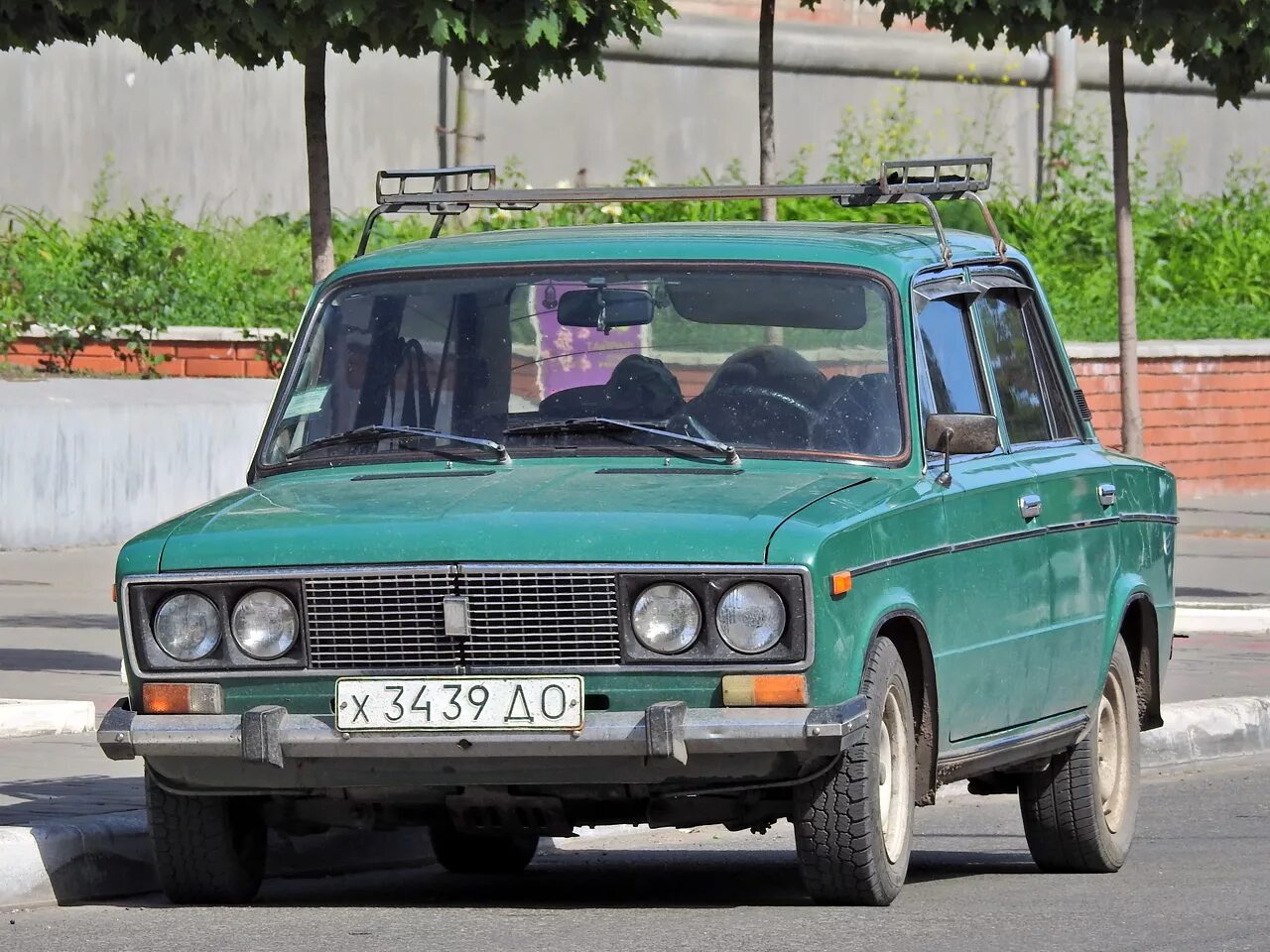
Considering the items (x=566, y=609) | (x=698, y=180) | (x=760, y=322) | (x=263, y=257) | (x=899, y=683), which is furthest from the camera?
(x=698, y=180)

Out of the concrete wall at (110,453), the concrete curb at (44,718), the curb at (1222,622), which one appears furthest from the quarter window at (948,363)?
the concrete wall at (110,453)

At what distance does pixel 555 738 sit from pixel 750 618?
511 mm

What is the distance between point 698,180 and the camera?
1110 inches

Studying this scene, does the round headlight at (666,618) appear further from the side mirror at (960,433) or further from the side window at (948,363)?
the side window at (948,363)

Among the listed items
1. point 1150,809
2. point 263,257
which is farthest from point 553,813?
point 263,257

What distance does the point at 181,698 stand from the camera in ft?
21.7

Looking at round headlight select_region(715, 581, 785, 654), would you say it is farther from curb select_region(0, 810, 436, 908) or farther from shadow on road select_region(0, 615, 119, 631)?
shadow on road select_region(0, 615, 119, 631)

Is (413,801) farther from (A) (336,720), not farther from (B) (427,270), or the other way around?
(B) (427,270)

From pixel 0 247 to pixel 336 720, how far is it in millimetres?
15199

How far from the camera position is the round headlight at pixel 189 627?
21.7 ft

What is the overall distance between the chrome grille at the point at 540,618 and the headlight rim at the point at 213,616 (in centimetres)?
62

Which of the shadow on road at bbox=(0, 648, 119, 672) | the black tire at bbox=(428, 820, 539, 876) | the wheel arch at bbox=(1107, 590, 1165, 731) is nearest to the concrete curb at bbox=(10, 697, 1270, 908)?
the black tire at bbox=(428, 820, 539, 876)

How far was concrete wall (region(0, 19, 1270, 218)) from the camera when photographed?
23453 millimetres

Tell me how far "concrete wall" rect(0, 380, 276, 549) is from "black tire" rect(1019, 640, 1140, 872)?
9956 millimetres
